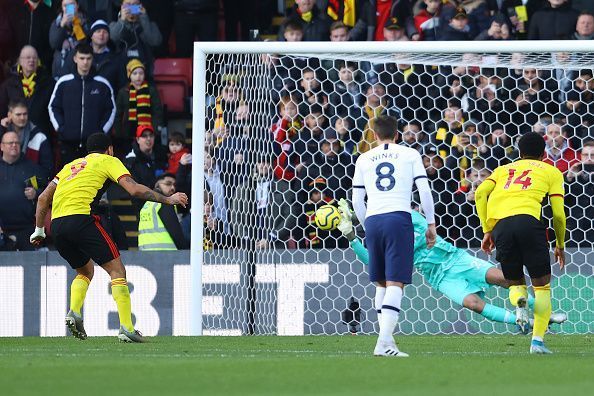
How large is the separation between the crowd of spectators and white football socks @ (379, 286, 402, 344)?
193 inches

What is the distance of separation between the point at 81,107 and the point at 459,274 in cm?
589

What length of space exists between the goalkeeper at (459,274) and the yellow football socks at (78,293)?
2708mm

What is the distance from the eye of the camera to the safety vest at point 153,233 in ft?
49.5

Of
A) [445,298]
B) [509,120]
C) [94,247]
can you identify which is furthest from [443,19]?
[94,247]

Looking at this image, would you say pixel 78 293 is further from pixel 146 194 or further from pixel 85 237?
pixel 146 194

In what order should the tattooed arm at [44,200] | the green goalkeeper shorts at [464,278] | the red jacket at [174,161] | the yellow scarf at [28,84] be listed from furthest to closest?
the yellow scarf at [28,84]
the red jacket at [174,161]
the green goalkeeper shorts at [464,278]
the tattooed arm at [44,200]

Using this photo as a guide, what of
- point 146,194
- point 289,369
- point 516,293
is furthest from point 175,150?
point 289,369

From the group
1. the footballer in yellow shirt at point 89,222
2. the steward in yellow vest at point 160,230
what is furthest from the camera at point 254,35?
the footballer in yellow shirt at point 89,222

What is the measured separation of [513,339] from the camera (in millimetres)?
12555

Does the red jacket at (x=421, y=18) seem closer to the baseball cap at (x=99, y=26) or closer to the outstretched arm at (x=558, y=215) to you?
the baseball cap at (x=99, y=26)

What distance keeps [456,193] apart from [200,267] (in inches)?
118

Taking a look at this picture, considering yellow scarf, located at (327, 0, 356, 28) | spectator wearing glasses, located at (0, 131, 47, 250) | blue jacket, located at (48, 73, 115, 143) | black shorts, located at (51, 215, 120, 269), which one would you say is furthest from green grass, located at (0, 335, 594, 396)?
yellow scarf, located at (327, 0, 356, 28)

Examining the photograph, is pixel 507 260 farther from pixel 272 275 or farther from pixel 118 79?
pixel 118 79

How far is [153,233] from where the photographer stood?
1513cm
